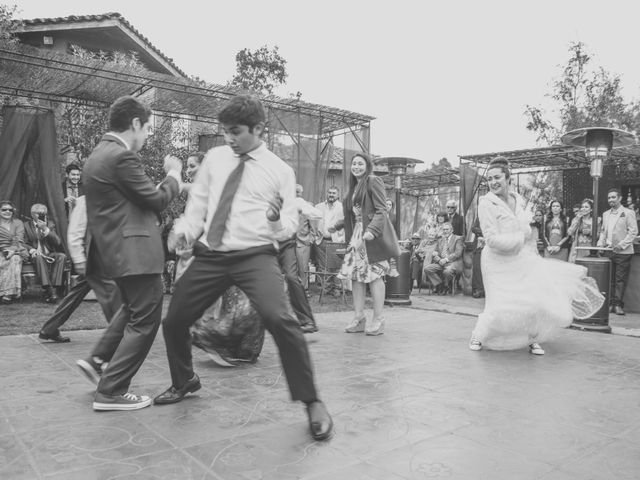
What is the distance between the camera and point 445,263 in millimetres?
11781

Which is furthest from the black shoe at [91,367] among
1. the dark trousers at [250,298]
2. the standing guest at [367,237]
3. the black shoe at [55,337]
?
the standing guest at [367,237]

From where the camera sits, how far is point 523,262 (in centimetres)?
504

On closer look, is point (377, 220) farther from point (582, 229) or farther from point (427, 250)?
point (427, 250)

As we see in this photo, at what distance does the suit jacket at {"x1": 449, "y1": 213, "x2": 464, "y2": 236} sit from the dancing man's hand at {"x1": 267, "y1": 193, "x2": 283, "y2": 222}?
9.98 metres

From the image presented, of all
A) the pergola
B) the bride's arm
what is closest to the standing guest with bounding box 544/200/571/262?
the pergola

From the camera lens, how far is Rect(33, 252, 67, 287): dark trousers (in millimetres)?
8430

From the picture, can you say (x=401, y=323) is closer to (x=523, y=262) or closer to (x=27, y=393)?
(x=523, y=262)

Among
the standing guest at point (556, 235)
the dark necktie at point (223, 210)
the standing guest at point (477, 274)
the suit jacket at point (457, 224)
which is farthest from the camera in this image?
the suit jacket at point (457, 224)

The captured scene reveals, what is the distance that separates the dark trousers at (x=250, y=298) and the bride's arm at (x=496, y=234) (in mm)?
2603

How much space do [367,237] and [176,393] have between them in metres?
2.73

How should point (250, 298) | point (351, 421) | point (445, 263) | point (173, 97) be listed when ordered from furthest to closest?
point (445, 263) < point (173, 97) < point (351, 421) < point (250, 298)

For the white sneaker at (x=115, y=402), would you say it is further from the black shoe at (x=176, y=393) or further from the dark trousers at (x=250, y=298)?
the dark trousers at (x=250, y=298)

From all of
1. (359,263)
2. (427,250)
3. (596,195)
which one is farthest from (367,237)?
(427,250)

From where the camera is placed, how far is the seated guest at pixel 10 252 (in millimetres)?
8211
